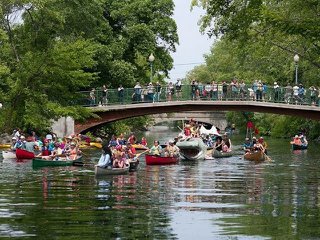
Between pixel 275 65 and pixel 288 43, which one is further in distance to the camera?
pixel 275 65

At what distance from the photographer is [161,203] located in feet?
94.2

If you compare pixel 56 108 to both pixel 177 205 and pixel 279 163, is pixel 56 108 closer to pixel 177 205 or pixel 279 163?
pixel 279 163

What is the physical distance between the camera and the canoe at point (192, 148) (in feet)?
176

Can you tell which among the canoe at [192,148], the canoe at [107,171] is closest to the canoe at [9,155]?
the canoe at [192,148]

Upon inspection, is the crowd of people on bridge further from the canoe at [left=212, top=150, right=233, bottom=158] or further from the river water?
the river water

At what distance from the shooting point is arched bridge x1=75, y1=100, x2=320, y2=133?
209ft

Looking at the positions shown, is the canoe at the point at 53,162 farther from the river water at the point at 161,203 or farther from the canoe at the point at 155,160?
the canoe at the point at 155,160

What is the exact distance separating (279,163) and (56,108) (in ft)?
53.8

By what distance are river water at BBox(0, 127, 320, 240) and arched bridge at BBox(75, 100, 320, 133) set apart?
18054mm

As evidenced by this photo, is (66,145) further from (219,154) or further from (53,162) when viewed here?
(219,154)

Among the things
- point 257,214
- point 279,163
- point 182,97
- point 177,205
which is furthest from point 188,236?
point 182,97

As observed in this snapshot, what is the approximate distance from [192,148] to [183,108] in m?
12.5

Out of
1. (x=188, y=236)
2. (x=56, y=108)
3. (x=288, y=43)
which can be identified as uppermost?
(x=288, y=43)

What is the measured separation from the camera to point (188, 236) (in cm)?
2208
